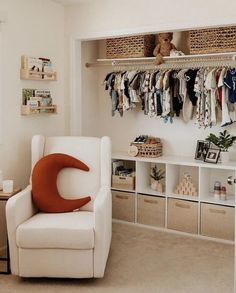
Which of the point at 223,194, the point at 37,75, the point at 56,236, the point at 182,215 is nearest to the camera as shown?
the point at 56,236

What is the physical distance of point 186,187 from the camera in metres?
4.25

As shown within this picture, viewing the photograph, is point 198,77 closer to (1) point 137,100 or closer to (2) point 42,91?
(1) point 137,100

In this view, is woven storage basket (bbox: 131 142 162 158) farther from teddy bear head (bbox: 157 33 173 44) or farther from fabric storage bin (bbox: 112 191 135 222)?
A: teddy bear head (bbox: 157 33 173 44)

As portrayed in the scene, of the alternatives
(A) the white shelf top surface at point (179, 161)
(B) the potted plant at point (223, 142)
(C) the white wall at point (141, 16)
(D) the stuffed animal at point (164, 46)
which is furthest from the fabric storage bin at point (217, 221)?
(C) the white wall at point (141, 16)

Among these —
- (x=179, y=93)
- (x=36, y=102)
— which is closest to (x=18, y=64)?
(x=36, y=102)

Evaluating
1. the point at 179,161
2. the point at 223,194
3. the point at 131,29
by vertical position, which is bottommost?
the point at 223,194

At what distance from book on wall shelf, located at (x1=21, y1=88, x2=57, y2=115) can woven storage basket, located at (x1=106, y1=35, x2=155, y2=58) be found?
95cm

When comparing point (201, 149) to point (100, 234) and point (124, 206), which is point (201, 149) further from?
point (100, 234)

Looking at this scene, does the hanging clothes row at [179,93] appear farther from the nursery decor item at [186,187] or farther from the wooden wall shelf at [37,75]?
the wooden wall shelf at [37,75]

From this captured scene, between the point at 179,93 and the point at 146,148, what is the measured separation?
705mm

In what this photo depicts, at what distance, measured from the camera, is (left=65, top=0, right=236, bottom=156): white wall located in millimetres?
3680

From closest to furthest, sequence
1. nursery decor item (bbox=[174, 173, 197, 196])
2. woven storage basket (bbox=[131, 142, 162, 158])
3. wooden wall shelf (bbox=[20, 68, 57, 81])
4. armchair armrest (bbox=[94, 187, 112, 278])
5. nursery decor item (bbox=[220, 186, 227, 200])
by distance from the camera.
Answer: armchair armrest (bbox=[94, 187, 112, 278])
wooden wall shelf (bbox=[20, 68, 57, 81])
nursery decor item (bbox=[220, 186, 227, 200])
nursery decor item (bbox=[174, 173, 197, 196])
woven storage basket (bbox=[131, 142, 162, 158])

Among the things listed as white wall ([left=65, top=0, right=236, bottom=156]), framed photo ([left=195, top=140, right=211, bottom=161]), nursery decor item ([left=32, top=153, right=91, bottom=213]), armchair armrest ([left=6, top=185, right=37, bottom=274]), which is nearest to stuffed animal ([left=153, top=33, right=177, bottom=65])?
white wall ([left=65, top=0, right=236, bottom=156])

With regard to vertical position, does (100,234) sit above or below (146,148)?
below
